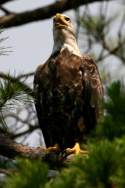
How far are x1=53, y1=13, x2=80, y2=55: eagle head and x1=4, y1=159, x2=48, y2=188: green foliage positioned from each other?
3.39 m

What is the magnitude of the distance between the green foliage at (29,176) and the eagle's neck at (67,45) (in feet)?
10.9

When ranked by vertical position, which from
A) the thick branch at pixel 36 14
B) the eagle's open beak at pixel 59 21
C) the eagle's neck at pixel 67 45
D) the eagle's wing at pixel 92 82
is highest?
the thick branch at pixel 36 14

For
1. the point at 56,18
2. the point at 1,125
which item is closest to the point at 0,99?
the point at 1,125

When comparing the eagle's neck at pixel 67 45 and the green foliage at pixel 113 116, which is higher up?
the green foliage at pixel 113 116

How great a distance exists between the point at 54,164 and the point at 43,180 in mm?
1885

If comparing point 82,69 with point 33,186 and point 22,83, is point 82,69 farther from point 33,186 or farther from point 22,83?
point 33,186

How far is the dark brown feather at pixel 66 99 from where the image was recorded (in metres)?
4.40

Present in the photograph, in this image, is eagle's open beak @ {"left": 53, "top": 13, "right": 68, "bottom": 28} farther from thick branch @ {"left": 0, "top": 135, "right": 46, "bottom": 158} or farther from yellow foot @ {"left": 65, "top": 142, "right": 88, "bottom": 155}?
thick branch @ {"left": 0, "top": 135, "right": 46, "bottom": 158}

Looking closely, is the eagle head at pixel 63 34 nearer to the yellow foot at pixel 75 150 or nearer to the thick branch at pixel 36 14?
the thick branch at pixel 36 14

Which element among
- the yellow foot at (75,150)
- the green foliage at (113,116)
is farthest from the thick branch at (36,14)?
the green foliage at (113,116)

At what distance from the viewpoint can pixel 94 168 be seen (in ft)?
5.02

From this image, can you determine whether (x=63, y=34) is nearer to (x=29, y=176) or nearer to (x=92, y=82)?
(x=92, y=82)

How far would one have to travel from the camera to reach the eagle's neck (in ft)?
16.2

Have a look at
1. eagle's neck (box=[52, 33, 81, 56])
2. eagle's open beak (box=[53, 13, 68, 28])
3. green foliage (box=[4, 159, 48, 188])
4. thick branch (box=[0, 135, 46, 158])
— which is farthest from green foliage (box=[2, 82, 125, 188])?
eagle's open beak (box=[53, 13, 68, 28])
